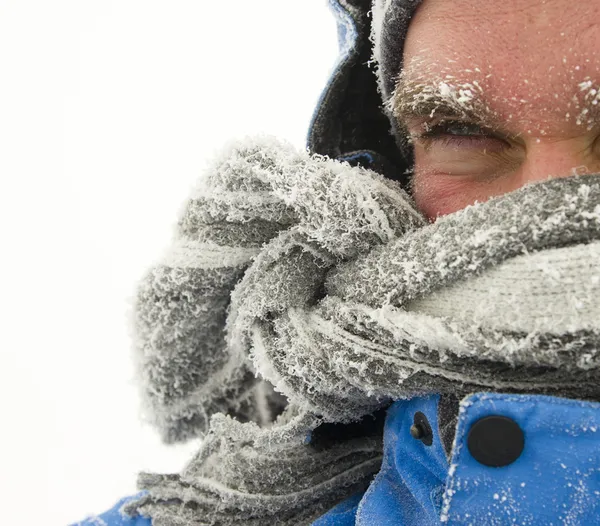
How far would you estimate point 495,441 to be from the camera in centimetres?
47

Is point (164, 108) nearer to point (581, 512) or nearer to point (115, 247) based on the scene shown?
point (115, 247)

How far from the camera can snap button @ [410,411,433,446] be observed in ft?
1.97

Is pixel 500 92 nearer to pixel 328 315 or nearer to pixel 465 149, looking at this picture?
pixel 465 149

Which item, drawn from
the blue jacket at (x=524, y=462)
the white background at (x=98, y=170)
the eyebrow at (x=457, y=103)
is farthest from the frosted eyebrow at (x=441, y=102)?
the white background at (x=98, y=170)

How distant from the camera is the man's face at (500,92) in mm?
554

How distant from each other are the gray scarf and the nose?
84 millimetres

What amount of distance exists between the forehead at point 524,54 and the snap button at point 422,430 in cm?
34

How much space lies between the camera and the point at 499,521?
48 cm

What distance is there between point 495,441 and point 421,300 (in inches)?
5.7

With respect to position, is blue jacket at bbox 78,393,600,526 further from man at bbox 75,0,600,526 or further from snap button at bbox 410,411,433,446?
snap button at bbox 410,411,433,446

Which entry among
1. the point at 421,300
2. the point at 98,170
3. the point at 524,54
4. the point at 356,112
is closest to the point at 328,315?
the point at 421,300

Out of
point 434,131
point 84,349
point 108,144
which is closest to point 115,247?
point 84,349

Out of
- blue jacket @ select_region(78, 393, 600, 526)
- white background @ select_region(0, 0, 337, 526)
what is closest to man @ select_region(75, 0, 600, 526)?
blue jacket @ select_region(78, 393, 600, 526)

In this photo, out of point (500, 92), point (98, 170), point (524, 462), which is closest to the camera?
point (524, 462)
